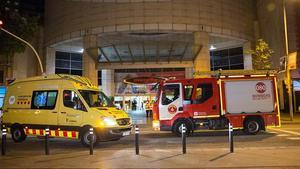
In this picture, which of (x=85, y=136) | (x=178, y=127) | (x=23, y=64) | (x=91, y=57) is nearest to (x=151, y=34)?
(x=91, y=57)

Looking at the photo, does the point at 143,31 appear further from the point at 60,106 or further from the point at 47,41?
the point at 60,106

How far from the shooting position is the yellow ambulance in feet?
42.2

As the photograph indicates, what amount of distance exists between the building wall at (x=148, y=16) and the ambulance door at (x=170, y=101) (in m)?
18.8

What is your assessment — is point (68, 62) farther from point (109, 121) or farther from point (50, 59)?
point (109, 121)

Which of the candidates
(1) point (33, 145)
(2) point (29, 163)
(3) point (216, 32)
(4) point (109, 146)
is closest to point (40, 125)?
(1) point (33, 145)

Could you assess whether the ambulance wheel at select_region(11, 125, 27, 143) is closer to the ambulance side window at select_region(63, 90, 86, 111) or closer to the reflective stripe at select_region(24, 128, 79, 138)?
the reflective stripe at select_region(24, 128, 79, 138)

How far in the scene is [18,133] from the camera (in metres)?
15.0

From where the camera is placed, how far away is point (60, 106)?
13.7m

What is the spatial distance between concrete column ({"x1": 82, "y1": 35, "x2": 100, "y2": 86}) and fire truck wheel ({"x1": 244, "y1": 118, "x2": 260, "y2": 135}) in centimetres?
2259

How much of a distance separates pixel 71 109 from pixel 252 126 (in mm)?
8770

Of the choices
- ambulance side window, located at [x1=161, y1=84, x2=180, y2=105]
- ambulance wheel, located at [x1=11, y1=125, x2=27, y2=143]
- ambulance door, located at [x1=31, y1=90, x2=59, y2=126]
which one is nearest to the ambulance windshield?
ambulance door, located at [x1=31, y1=90, x2=59, y2=126]

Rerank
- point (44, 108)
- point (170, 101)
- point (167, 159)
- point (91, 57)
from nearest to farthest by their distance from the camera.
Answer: point (167, 159) < point (44, 108) < point (170, 101) < point (91, 57)

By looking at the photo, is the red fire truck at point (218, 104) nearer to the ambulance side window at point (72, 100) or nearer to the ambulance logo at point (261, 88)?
the ambulance logo at point (261, 88)

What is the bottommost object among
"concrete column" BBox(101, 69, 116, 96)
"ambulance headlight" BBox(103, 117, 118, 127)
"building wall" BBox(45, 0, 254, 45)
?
"ambulance headlight" BBox(103, 117, 118, 127)
